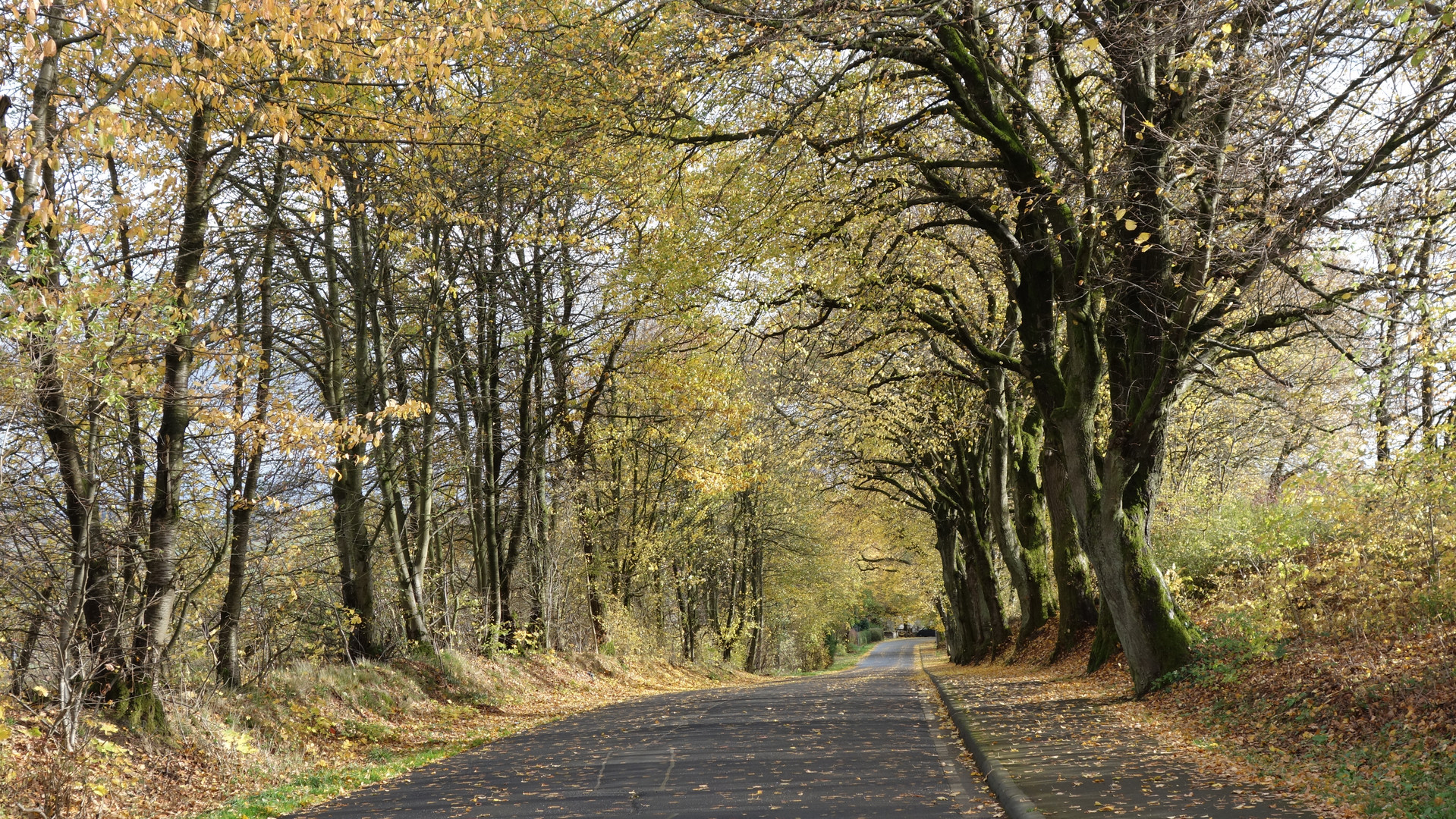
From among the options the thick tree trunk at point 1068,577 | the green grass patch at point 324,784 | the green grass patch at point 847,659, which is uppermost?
the thick tree trunk at point 1068,577

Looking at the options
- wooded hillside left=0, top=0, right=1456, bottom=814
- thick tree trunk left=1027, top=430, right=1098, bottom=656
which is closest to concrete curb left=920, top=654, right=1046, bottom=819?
wooded hillside left=0, top=0, right=1456, bottom=814

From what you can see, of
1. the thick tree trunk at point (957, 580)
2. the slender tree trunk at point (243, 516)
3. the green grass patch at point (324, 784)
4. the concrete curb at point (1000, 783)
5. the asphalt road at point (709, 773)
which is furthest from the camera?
the thick tree trunk at point (957, 580)

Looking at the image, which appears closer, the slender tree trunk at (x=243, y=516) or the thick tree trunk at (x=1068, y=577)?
the slender tree trunk at (x=243, y=516)

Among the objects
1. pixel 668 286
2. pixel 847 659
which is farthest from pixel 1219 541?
pixel 847 659

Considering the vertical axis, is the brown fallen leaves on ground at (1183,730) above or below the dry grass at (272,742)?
below

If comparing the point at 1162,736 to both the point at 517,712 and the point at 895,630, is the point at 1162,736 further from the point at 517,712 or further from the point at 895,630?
the point at 895,630

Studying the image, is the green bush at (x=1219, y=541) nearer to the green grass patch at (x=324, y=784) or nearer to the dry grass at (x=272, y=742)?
the green grass patch at (x=324, y=784)

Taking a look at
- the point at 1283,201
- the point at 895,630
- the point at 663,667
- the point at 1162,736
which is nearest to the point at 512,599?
the point at 663,667

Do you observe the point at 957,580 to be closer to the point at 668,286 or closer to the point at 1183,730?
the point at 668,286

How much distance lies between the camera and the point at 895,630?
464 ft

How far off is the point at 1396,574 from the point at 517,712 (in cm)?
1334

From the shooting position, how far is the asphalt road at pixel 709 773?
8.07m

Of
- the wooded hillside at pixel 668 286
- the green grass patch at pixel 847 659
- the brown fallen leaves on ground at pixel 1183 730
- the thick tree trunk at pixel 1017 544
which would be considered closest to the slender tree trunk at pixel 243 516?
the wooded hillside at pixel 668 286

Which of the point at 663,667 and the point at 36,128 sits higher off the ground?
the point at 36,128
